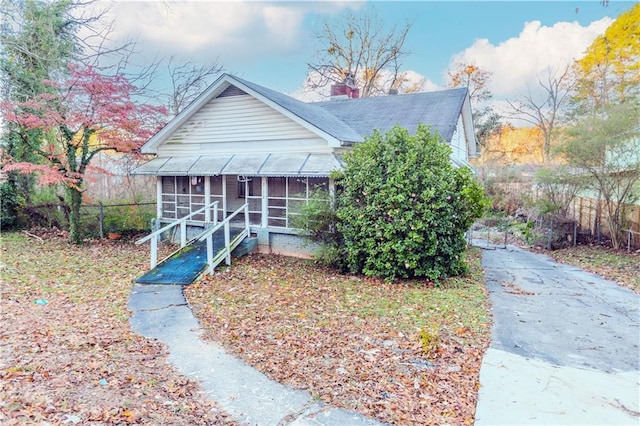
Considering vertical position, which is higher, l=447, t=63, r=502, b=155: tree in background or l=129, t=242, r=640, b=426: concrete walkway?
l=447, t=63, r=502, b=155: tree in background

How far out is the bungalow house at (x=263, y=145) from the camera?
11086mm

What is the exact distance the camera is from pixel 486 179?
2095cm

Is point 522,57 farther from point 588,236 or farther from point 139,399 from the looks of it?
point 139,399

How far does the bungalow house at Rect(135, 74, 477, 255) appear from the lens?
11086 millimetres

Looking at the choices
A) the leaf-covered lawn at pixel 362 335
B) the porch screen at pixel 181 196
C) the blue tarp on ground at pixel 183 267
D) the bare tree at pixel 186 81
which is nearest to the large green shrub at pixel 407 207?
the leaf-covered lawn at pixel 362 335

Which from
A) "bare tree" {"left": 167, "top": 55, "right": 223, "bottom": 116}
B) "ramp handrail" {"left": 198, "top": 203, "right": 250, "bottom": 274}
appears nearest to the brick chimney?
"bare tree" {"left": 167, "top": 55, "right": 223, "bottom": 116}

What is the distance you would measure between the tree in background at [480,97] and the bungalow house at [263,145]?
13.4 meters

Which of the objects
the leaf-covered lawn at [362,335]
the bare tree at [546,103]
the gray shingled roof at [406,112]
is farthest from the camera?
the bare tree at [546,103]

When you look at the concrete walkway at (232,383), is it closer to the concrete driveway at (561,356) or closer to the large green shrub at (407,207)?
the concrete driveway at (561,356)

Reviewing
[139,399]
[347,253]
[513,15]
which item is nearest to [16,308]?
[139,399]

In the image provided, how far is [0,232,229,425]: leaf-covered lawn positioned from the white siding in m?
5.69

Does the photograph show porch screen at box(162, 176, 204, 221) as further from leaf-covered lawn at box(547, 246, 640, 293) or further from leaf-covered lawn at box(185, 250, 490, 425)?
leaf-covered lawn at box(547, 246, 640, 293)

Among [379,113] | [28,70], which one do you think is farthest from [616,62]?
[28,70]

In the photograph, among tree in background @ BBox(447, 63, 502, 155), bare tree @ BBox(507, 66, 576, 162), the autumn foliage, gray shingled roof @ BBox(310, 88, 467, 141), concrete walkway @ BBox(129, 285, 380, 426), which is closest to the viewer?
concrete walkway @ BBox(129, 285, 380, 426)
